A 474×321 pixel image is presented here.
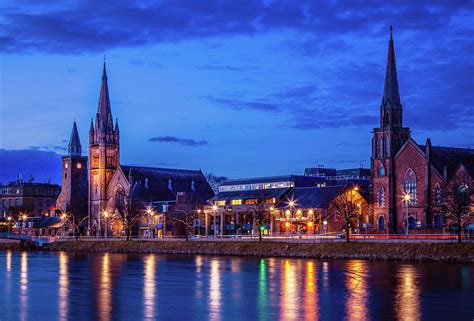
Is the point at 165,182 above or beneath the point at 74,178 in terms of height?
beneath

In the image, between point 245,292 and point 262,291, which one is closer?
point 245,292

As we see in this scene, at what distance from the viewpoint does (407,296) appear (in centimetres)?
4731

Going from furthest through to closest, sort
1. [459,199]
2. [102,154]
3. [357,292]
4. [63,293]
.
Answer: [102,154]
[459,199]
[63,293]
[357,292]

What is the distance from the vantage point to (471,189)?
97.8 metres

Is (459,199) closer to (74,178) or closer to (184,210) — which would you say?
(184,210)

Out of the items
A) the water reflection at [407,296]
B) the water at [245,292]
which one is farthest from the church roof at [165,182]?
the water reflection at [407,296]

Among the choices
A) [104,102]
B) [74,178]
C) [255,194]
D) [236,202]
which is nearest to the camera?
[255,194]

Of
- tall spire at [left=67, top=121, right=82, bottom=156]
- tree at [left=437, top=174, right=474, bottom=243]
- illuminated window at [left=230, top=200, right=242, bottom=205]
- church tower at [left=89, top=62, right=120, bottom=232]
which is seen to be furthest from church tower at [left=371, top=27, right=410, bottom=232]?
tall spire at [left=67, top=121, right=82, bottom=156]

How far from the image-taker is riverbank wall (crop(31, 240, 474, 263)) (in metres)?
77.6

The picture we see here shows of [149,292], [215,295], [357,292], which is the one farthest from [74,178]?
[357,292]

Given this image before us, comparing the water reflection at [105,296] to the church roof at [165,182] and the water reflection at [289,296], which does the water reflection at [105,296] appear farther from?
the church roof at [165,182]

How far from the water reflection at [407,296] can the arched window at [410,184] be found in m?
49.8

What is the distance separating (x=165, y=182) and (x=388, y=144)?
66.3 meters

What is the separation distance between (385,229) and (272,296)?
65.7 meters
